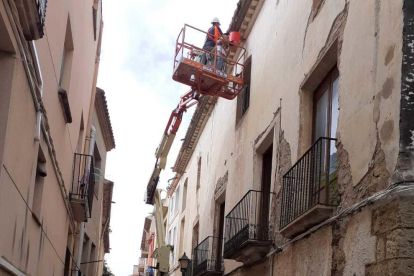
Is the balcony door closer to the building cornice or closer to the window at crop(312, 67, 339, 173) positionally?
the window at crop(312, 67, 339, 173)

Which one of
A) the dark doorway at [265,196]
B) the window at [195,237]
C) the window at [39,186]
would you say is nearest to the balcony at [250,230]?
the dark doorway at [265,196]

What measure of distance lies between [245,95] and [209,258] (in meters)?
3.90

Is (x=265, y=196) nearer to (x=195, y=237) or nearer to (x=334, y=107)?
(x=334, y=107)

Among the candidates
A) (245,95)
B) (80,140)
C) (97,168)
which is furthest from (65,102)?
(97,168)

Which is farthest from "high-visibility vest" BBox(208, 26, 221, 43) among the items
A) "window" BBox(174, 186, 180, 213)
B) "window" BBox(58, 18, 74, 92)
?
"window" BBox(174, 186, 180, 213)

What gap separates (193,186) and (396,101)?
15261 mm

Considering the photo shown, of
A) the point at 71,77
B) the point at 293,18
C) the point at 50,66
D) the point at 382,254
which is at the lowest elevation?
the point at 382,254

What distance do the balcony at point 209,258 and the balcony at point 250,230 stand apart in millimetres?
2479

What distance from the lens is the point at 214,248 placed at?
1404 cm

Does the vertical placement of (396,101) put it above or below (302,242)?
above

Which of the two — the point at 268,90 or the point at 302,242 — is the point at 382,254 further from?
the point at 268,90

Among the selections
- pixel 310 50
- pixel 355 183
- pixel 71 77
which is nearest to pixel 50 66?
pixel 71 77

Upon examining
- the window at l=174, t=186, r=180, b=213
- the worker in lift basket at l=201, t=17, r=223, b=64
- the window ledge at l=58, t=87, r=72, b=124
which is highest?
the worker in lift basket at l=201, t=17, r=223, b=64

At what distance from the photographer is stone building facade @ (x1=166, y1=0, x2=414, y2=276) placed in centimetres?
548
